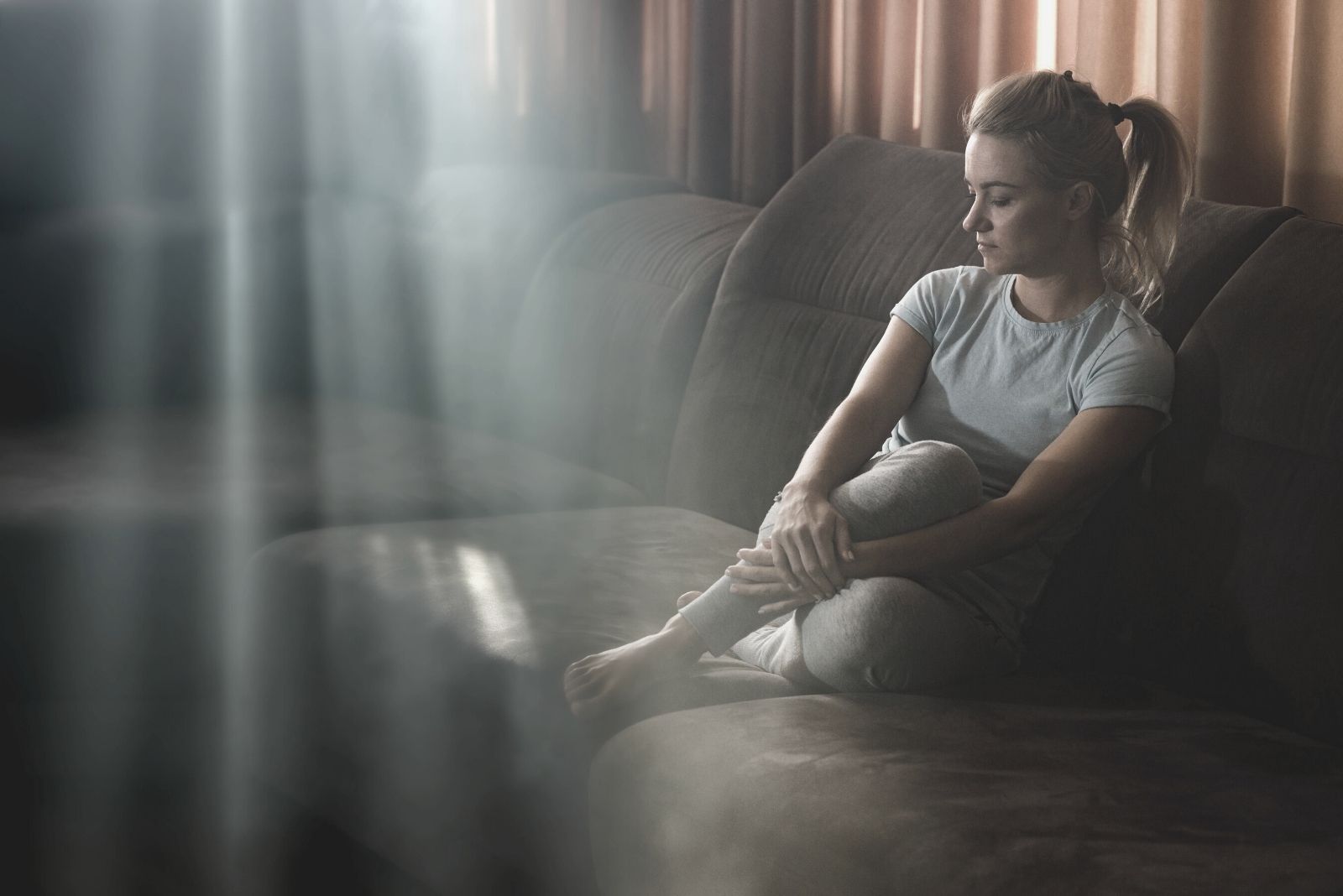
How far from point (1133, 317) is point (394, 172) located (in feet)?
6.62

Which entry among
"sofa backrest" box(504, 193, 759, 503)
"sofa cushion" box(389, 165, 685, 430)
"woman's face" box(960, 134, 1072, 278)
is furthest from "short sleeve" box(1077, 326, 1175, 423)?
"sofa cushion" box(389, 165, 685, 430)

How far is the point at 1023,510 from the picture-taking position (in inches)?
56.3

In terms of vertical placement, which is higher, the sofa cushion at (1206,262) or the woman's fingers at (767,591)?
the sofa cushion at (1206,262)

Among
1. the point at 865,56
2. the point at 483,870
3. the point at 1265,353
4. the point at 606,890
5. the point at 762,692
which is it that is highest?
the point at 865,56

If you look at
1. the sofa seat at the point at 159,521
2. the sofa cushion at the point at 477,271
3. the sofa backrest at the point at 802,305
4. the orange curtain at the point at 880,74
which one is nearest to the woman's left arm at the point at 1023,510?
the sofa backrest at the point at 802,305

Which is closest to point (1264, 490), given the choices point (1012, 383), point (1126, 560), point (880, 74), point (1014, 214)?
point (1126, 560)

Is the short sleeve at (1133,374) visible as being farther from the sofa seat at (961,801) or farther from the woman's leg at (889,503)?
the sofa seat at (961,801)

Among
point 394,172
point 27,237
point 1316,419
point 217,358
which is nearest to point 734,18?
point 394,172

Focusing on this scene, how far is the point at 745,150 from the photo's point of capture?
9.23 feet

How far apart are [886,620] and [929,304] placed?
1.54ft

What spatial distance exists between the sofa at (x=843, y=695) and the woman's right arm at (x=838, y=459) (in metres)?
0.13

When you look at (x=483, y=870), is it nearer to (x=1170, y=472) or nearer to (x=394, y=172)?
(x=1170, y=472)

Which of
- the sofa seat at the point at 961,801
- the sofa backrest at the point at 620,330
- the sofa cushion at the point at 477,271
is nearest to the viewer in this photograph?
the sofa seat at the point at 961,801

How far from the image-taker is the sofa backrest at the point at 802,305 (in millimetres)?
1921
